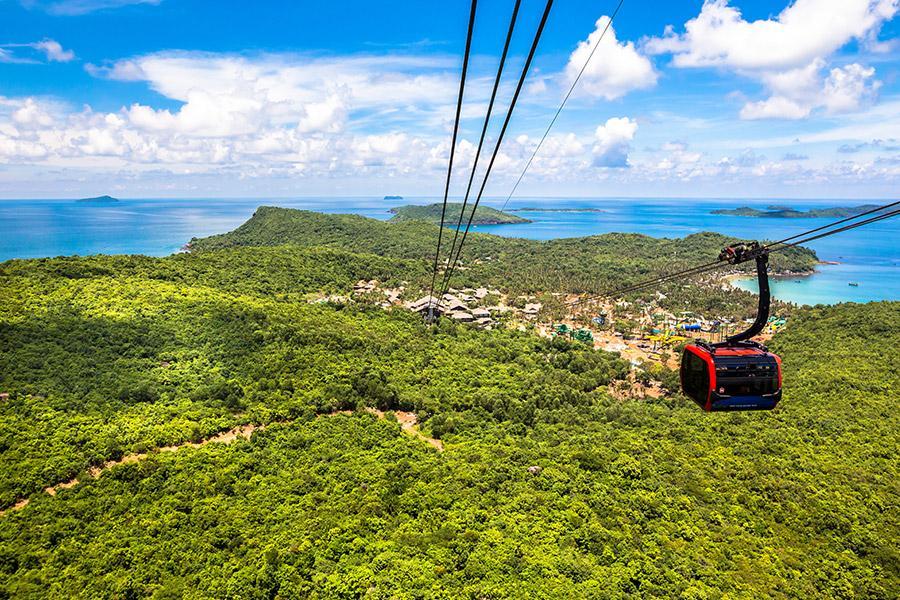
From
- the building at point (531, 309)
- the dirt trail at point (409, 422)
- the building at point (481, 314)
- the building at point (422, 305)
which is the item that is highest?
the building at point (422, 305)

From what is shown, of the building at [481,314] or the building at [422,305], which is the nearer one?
the building at [481,314]

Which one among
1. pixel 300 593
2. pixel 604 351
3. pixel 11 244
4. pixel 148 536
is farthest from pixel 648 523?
pixel 11 244

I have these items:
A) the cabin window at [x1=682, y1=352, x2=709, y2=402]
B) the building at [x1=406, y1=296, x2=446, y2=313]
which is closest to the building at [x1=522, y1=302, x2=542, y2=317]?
the building at [x1=406, y1=296, x2=446, y2=313]

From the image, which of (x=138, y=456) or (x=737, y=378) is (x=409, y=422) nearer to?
(x=138, y=456)

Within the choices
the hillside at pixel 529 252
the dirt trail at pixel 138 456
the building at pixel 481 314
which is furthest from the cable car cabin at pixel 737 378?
the hillside at pixel 529 252

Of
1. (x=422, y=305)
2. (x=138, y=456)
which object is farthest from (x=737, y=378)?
(x=422, y=305)

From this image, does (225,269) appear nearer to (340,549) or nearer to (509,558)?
(340,549)

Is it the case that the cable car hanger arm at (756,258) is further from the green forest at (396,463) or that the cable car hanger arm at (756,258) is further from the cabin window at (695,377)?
the green forest at (396,463)
